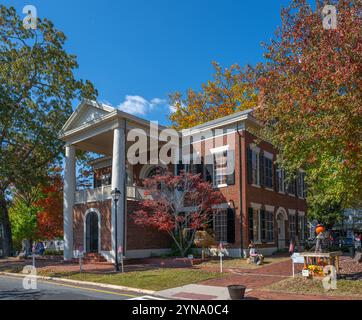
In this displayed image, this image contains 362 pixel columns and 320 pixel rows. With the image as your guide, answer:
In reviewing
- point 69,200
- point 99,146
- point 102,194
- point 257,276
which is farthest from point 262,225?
point 99,146

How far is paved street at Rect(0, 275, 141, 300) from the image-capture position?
12424 millimetres

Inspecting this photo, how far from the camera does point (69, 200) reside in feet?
87.2

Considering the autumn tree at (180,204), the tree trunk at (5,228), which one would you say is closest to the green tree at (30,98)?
the tree trunk at (5,228)

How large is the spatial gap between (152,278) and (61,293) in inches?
148

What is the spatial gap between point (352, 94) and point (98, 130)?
1659 cm

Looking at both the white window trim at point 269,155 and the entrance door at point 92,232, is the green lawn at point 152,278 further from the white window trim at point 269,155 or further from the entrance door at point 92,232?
the white window trim at point 269,155

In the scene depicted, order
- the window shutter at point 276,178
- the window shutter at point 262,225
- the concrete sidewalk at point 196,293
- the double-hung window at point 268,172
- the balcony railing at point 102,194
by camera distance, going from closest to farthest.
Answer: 1. the concrete sidewalk at point 196,293
2. the balcony railing at point 102,194
3. the window shutter at point 262,225
4. the double-hung window at point 268,172
5. the window shutter at point 276,178

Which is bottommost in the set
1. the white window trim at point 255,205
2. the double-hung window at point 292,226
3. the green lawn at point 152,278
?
the green lawn at point 152,278

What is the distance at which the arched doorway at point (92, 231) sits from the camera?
83.2 ft

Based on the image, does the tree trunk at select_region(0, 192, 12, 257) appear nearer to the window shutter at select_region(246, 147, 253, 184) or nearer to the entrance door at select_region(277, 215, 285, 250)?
the window shutter at select_region(246, 147, 253, 184)

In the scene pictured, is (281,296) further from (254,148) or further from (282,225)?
(282,225)

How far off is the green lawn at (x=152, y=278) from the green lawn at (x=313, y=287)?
10.7 feet

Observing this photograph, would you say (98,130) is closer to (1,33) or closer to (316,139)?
(1,33)

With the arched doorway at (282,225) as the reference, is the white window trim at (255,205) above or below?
above
